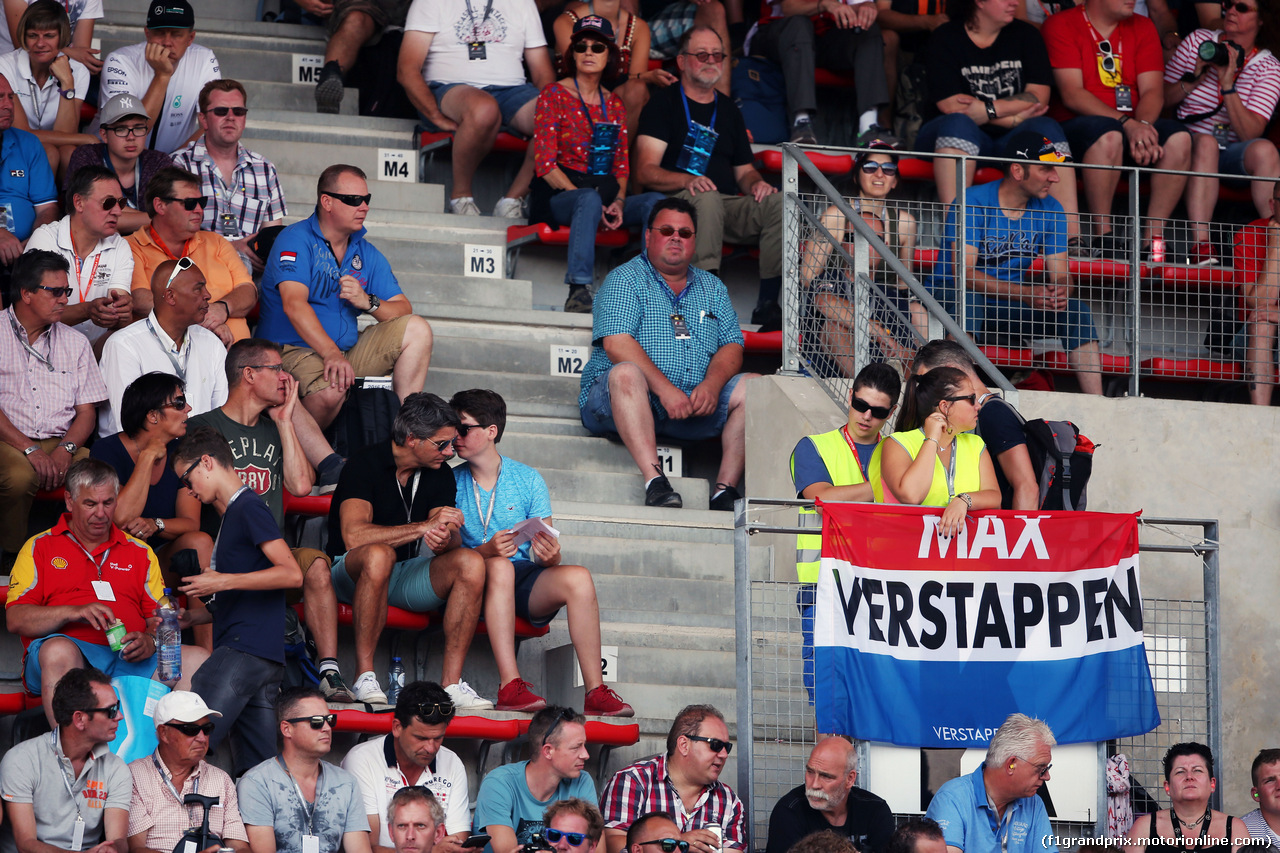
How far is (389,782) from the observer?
625cm

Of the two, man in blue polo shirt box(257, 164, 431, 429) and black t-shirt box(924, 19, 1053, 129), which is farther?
black t-shirt box(924, 19, 1053, 129)

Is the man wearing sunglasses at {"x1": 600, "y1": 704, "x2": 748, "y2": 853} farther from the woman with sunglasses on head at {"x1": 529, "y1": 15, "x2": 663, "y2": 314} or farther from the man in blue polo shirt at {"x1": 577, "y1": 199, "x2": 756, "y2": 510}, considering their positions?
the woman with sunglasses on head at {"x1": 529, "y1": 15, "x2": 663, "y2": 314}

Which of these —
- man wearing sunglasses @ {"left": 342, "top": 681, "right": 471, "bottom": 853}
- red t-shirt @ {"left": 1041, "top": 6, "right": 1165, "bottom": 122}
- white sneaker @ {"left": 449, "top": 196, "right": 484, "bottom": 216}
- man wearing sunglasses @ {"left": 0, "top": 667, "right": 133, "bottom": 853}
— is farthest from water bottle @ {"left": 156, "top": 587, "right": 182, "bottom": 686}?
red t-shirt @ {"left": 1041, "top": 6, "right": 1165, "bottom": 122}

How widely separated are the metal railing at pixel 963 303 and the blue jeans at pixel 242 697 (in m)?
2.87

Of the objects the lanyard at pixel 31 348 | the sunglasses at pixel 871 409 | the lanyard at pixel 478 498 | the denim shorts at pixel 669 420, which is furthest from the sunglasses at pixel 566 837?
the lanyard at pixel 31 348

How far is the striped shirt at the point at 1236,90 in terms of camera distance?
421 inches

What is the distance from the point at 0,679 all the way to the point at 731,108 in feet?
17.0

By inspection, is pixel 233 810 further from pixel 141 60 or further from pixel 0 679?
pixel 141 60

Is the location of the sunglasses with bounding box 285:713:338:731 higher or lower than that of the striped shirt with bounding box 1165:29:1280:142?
lower

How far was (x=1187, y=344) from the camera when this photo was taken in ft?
29.3

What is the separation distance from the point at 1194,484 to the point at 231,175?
15.8ft

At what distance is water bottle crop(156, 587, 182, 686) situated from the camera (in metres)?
6.42

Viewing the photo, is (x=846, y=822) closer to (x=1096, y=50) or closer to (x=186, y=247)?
(x=186, y=247)

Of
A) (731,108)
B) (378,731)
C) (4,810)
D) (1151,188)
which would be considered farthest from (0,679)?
(1151,188)
